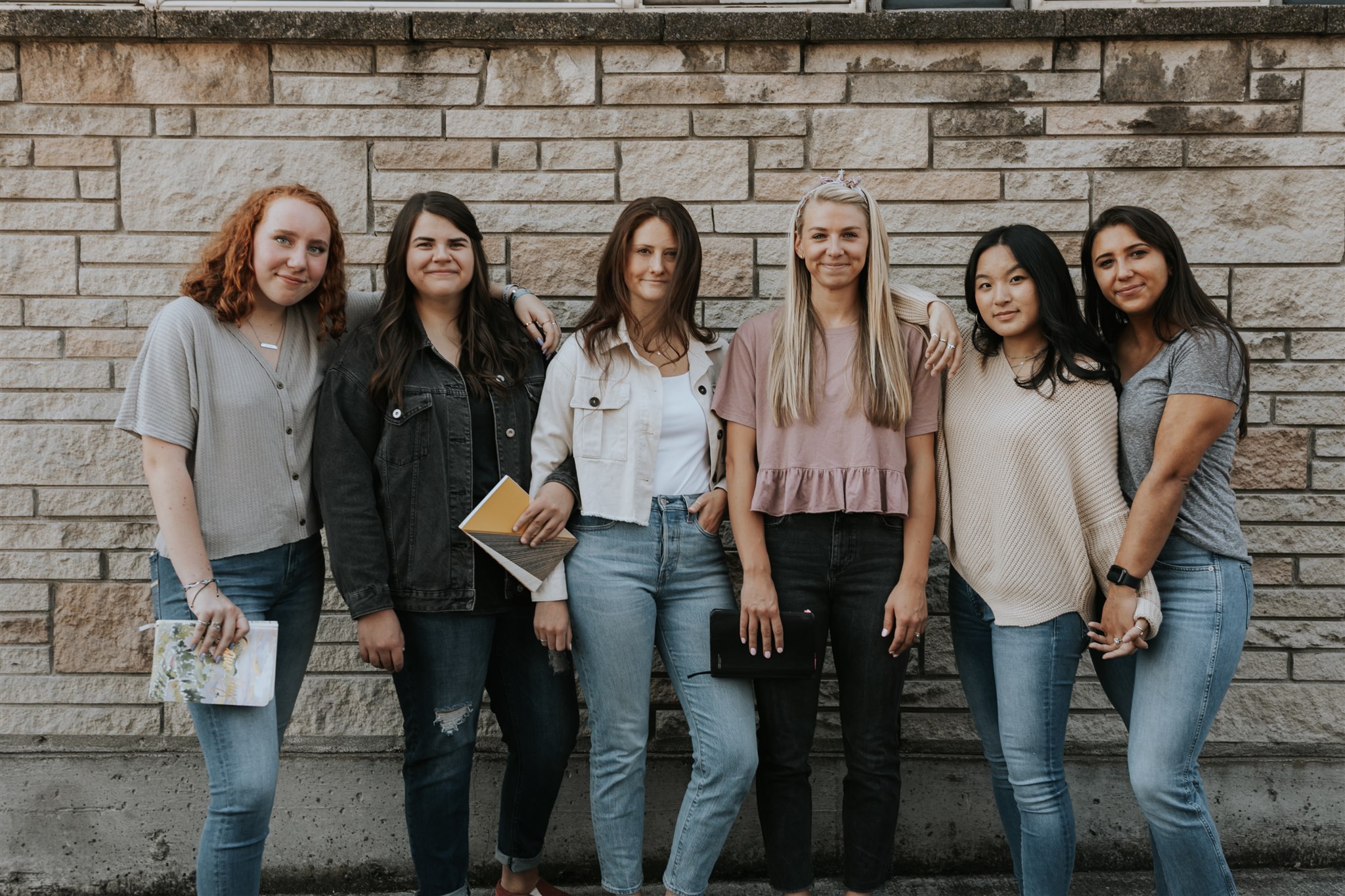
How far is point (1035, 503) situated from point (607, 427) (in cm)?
111

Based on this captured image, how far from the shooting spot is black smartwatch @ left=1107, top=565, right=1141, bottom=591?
224 centimetres

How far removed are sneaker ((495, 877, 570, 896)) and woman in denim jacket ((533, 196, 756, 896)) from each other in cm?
45

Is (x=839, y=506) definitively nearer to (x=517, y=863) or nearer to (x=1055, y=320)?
(x=1055, y=320)

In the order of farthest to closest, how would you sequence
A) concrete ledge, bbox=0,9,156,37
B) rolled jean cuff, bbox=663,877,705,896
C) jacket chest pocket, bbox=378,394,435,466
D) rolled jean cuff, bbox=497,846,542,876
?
1. concrete ledge, bbox=0,9,156,37
2. rolled jean cuff, bbox=497,846,542,876
3. rolled jean cuff, bbox=663,877,705,896
4. jacket chest pocket, bbox=378,394,435,466

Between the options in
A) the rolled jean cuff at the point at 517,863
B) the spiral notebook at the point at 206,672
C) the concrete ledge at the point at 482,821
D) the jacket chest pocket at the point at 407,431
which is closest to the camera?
the spiral notebook at the point at 206,672

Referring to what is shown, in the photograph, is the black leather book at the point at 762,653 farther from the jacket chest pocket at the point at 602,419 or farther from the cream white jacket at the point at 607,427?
the jacket chest pocket at the point at 602,419

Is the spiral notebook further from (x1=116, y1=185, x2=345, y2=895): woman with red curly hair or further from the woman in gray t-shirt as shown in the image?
the woman in gray t-shirt

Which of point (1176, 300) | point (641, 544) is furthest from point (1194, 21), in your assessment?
point (641, 544)

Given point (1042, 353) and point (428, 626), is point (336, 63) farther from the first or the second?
point (1042, 353)

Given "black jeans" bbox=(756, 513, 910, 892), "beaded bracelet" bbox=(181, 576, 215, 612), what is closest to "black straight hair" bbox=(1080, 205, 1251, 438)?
"black jeans" bbox=(756, 513, 910, 892)

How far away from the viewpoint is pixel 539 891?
2877 mm

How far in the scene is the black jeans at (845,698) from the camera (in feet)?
7.95

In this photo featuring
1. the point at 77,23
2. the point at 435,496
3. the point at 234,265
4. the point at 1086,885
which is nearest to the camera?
the point at 234,265

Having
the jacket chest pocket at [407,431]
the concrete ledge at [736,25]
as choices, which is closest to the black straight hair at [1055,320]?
the concrete ledge at [736,25]
